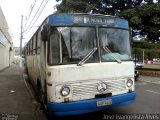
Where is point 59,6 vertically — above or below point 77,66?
above

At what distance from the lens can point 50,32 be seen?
713 centimetres

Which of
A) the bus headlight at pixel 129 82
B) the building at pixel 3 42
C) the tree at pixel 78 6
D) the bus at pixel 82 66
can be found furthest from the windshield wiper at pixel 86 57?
the building at pixel 3 42

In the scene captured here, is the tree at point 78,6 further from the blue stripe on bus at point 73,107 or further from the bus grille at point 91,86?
the blue stripe on bus at point 73,107

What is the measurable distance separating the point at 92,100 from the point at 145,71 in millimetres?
16974

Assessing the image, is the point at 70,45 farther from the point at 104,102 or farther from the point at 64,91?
the point at 104,102

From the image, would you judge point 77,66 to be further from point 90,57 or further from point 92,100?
point 92,100

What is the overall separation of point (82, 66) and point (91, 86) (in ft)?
1.87

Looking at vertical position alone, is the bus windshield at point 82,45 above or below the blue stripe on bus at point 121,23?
below

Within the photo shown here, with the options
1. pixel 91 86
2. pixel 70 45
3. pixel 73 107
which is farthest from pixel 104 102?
pixel 70 45

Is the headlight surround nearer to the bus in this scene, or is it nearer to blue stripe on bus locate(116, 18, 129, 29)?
the bus

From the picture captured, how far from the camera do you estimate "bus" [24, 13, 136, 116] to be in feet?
22.9

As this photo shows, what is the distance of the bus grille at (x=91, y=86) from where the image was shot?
23.2 feet

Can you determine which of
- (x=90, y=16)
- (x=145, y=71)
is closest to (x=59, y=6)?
(x=145, y=71)

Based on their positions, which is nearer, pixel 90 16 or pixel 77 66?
pixel 77 66
